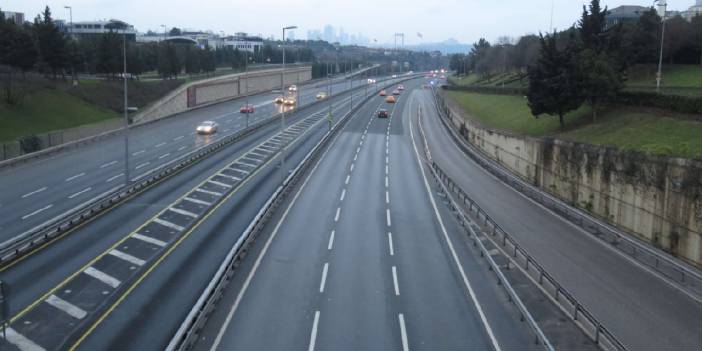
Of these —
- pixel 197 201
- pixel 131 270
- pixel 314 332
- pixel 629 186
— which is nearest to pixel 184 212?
pixel 197 201

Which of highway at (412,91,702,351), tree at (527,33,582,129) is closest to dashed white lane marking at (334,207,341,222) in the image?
highway at (412,91,702,351)

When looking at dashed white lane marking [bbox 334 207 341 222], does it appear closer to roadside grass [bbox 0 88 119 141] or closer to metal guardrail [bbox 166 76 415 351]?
metal guardrail [bbox 166 76 415 351]

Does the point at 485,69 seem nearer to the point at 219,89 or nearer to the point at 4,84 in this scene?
the point at 219,89

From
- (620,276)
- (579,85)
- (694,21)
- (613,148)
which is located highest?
(694,21)

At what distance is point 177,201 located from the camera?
36062mm

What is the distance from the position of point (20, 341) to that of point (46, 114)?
50.3 meters

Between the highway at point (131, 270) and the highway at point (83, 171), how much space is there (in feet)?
10.7

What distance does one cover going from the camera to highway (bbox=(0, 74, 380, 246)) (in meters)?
32.9

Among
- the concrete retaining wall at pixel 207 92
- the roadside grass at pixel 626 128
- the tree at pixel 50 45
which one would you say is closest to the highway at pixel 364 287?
the roadside grass at pixel 626 128

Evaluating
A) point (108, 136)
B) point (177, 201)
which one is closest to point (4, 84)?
point (108, 136)

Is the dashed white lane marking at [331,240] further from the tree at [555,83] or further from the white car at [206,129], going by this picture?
the white car at [206,129]

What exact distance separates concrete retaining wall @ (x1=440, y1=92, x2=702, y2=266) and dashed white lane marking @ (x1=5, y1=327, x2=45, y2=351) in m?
23.7

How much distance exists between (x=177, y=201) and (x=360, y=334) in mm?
20070

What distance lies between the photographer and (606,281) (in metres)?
24.5
